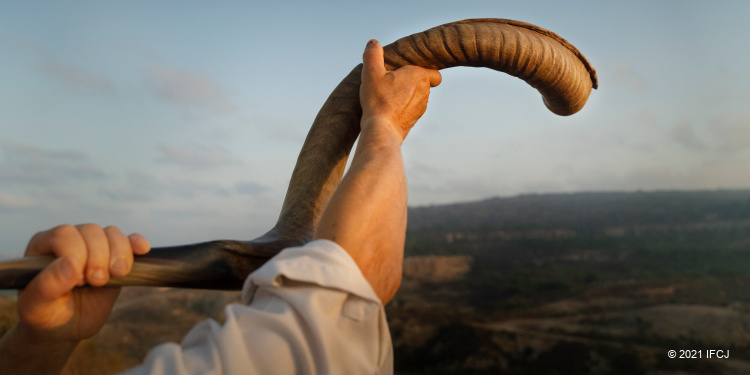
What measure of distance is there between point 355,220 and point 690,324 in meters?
20.1

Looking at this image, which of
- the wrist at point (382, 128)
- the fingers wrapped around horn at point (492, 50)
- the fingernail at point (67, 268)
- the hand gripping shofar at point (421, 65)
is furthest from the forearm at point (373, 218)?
the fingers wrapped around horn at point (492, 50)

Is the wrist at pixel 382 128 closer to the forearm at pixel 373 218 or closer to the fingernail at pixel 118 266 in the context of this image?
the forearm at pixel 373 218

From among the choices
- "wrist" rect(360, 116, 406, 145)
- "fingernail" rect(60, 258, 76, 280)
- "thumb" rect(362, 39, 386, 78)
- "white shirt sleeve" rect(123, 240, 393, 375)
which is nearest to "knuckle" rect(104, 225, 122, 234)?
"fingernail" rect(60, 258, 76, 280)

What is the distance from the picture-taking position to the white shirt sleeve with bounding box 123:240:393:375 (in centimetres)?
84

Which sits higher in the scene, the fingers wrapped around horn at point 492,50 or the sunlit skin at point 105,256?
the fingers wrapped around horn at point 492,50

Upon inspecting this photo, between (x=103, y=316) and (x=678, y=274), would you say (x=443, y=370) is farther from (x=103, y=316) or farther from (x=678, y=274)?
(x=103, y=316)

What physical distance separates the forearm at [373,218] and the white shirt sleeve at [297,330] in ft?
0.28

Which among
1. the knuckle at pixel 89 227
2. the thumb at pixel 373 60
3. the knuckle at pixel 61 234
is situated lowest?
the knuckle at pixel 61 234

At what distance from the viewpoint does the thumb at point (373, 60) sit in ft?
5.12

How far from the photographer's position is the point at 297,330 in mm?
851

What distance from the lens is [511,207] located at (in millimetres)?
23594

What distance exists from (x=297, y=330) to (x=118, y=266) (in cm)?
45

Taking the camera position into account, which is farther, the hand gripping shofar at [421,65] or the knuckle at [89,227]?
the hand gripping shofar at [421,65]

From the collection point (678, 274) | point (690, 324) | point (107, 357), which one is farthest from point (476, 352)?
point (107, 357)
